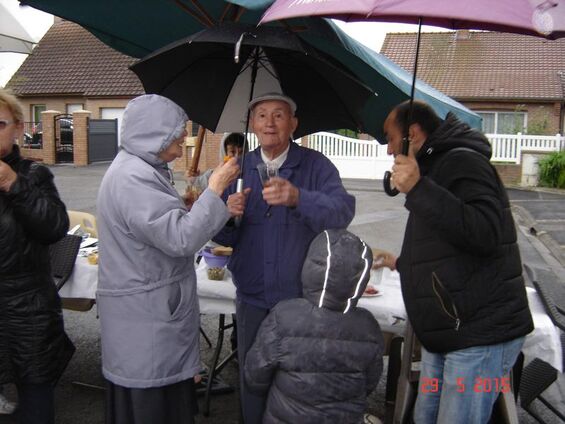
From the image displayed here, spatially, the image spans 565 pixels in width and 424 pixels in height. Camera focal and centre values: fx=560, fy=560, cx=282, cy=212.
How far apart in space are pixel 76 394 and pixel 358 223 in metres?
7.83

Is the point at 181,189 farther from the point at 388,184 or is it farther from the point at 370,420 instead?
the point at 388,184

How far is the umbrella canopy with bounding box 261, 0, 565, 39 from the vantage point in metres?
1.65

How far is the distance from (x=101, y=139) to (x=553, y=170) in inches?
645

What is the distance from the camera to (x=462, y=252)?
83.0 inches

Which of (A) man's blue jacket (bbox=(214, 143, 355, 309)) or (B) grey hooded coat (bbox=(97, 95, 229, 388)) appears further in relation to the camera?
(A) man's blue jacket (bbox=(214, 143, 355, 309))

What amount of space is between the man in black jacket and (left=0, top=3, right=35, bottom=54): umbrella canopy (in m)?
4.49

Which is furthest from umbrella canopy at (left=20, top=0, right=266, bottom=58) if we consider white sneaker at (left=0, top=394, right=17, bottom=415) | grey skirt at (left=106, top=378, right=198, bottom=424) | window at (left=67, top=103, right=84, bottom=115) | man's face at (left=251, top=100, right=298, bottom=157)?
window at (left=67, top=103, right=84, bottom=115)

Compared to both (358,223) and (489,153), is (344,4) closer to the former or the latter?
(489,153)

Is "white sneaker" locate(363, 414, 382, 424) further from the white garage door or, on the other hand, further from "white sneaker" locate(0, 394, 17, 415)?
the white garage door

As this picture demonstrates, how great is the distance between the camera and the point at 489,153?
7.18ft

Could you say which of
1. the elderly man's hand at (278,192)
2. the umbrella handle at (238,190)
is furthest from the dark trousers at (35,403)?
the elderly man's hand at (278,192)

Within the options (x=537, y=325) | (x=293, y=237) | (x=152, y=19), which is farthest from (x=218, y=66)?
(x=537, y=325)

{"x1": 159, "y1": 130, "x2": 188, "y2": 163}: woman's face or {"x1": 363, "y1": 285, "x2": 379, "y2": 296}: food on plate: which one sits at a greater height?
{"x1": 159, "y1": 130, "x2": 188, "y2": 163}: woman's face
